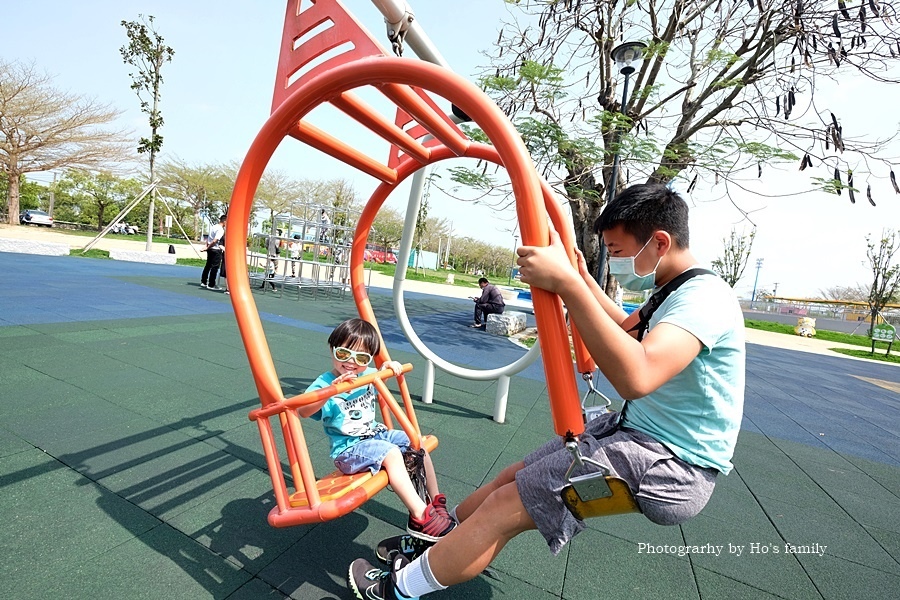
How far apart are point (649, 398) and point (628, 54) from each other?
6.45 m

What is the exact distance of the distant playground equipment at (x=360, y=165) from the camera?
1.24m

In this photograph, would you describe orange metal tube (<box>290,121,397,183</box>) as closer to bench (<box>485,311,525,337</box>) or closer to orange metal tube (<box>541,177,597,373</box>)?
orange metal tube (<box>541,177,597,373</box>)

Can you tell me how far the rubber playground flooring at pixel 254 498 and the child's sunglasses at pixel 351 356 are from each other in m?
0.84

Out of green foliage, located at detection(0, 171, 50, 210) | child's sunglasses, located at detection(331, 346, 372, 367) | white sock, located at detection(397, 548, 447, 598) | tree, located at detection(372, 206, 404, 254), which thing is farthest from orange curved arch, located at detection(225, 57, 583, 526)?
green foliage, located at detection(0, 171, 50, 210)

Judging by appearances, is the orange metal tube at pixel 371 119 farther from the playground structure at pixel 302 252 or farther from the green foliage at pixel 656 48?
the playground structure at pixel 302 252

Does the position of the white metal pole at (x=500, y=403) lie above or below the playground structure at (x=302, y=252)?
below

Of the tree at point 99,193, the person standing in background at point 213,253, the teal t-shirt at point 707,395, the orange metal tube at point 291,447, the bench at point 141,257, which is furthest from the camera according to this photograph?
the tree at point 99,193

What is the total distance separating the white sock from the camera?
1411mm

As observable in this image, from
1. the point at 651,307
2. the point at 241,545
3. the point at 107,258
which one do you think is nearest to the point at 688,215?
the point at 651,307

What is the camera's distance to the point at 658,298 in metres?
1.40

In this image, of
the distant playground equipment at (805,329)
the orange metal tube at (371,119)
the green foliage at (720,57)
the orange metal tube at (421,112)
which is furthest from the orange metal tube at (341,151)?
the distant playground equipment at (805,329)

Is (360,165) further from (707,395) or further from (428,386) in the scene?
(428,386)

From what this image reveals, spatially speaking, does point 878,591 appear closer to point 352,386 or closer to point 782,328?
point 352,386

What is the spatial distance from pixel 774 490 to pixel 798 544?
804 millimetres
